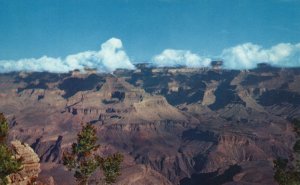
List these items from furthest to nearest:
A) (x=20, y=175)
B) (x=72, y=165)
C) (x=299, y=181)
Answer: (x=72, y=165)
(x=20, y=175)
(x=299, y=181)

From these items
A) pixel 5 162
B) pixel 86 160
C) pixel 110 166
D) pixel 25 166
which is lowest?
pixel 110 166

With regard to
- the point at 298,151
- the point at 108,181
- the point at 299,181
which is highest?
the point at 298,151

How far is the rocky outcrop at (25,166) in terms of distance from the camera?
59906 millimetres

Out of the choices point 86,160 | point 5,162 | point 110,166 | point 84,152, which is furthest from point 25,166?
point 110,166

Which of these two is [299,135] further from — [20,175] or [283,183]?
[20,175]

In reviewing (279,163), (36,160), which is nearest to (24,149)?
(36,160)

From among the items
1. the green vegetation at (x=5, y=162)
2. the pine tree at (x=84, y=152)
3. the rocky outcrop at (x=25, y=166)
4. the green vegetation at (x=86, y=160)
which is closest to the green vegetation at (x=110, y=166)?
the green vegetation at (x=86, y=160)

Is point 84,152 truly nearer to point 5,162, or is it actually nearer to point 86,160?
point 86,160

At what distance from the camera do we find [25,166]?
62125 mm

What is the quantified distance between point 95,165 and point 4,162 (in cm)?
2016

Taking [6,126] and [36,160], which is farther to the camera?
[36,160]

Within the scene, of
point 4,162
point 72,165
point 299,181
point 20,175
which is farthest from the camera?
point 72,165

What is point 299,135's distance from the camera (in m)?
55.0

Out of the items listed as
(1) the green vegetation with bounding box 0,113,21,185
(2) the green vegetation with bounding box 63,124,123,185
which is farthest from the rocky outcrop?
(1) the green vegetation with bounding box 0,113,21,185
